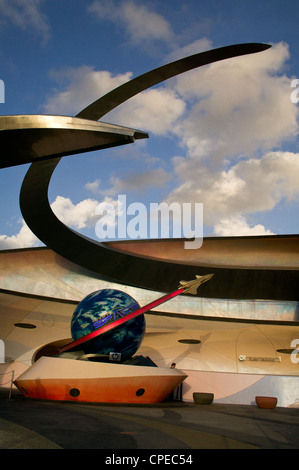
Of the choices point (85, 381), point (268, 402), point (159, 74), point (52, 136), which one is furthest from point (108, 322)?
point (159, 74)

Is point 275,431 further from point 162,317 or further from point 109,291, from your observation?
point 162,317

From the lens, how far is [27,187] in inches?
783

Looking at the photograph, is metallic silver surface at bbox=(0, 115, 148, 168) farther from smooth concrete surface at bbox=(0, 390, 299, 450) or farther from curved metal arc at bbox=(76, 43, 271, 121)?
curved metal arc at bbox=(76, 43, 271, 121)

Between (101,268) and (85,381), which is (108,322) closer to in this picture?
(85,381)

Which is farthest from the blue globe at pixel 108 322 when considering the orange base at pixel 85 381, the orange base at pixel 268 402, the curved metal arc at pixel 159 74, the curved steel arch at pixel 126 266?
the curved metal arc at pixel 159 74

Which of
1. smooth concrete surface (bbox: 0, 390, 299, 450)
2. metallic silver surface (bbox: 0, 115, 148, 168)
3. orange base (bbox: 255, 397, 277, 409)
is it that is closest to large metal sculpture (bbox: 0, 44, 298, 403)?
metallic silver surface (bbox: 0, 115, 148, 168)

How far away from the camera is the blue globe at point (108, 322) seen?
13602 millimetres

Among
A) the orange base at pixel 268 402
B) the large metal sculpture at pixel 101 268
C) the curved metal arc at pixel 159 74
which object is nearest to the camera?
the large metal sculpture at pixel 101 268

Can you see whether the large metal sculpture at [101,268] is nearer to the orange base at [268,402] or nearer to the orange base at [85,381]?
the orange base at [85,381]

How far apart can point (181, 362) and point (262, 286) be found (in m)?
6.38

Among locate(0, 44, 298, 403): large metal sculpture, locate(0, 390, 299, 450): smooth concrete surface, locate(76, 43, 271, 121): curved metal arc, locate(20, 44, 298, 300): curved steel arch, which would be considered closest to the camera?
locate(0, 390, 299, 450): smooth concrete surface

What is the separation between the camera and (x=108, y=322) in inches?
541

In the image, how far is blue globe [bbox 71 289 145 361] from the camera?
535 inches

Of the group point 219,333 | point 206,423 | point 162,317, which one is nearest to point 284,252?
point 219,333
